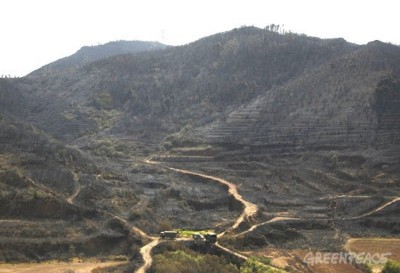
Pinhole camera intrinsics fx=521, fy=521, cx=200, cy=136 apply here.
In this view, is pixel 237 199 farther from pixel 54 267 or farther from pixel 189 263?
pixel 54 267

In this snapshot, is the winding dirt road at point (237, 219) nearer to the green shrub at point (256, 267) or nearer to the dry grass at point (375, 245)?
the green shrub at point (256, 267)

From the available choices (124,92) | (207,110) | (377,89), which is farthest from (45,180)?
(124,92)

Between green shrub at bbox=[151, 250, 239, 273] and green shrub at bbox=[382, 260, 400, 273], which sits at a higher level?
green shrub at bbox=[151, 250, 239, 273]

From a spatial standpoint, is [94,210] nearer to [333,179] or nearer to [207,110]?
[333,179]

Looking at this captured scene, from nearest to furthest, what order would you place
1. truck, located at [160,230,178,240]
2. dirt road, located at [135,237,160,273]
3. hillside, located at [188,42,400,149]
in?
dirt road, located at [135,237,160,273]
truck, located at [160,230,178,240]
hillside, located at [188,42,400,149]

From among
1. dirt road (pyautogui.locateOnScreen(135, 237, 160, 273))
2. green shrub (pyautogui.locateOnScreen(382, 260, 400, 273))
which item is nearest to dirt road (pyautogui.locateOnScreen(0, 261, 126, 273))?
dirt road (pyautogui.locateOnScreen(135, 237, 160, 273))

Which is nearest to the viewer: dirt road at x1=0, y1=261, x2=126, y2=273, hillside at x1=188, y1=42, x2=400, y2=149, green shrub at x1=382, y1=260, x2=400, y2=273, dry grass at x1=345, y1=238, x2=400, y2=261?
green shrub at x1=382, y1=260, x2=400, y2=273

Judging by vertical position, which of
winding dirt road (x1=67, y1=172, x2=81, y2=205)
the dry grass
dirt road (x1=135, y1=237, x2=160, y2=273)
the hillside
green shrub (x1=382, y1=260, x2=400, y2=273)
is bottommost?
the dry grass

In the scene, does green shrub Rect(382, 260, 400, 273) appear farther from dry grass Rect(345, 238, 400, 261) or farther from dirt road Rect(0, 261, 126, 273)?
dirt road Rect(0, 261, 126, 273)

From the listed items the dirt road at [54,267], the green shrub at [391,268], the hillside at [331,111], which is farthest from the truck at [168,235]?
the hillside at [331,111]
